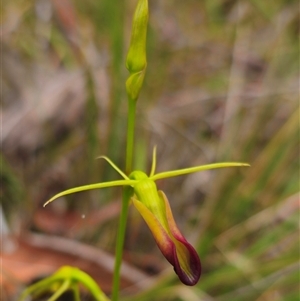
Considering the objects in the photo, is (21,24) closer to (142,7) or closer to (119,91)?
(119,91)

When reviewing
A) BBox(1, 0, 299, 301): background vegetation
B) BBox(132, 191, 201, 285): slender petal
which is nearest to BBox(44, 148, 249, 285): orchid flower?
BBox(132, 191, 201, 285): slender petal

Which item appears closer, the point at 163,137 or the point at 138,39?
the point at 138,39

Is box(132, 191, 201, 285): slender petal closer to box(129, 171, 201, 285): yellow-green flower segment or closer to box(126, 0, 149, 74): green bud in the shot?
box(129, 171, 201, 285): yellow-green flower segment

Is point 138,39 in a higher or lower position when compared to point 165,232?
higher

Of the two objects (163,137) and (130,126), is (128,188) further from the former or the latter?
(163,137)

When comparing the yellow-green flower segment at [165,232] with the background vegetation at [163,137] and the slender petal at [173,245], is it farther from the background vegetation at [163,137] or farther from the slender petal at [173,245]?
the background vegetation at [163,137]

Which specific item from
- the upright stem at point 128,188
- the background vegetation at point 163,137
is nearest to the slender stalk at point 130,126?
the upright stem at point 128,188

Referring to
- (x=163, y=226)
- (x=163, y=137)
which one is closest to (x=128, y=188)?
(x=163, y=226)
